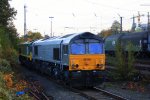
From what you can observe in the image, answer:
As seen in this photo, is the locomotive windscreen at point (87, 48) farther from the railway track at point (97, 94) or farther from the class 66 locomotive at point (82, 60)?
the railway track at point (97, 94)

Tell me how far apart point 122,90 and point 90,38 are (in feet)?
10.4

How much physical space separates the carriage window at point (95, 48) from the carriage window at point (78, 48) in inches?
17.9

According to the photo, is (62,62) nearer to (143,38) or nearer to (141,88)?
(141,88)

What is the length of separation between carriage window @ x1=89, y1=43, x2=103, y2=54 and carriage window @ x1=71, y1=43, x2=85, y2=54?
1.49ft

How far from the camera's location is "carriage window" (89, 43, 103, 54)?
20594mm

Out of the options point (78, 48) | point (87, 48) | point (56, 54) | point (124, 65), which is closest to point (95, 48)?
point (87, 48)

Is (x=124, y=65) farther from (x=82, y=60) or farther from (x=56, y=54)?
(x=82, y=60)

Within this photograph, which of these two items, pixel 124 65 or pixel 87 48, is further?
pixel 124 65

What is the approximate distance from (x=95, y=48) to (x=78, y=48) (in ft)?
3.16

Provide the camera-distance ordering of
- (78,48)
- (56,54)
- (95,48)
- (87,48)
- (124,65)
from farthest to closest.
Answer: (124,65)
(56,54)
(95,48)
(87,48)
(78,48)

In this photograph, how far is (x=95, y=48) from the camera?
2067 cm

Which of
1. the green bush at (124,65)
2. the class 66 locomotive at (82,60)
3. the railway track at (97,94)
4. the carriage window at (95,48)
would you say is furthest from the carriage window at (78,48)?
the green bush at (124,65)

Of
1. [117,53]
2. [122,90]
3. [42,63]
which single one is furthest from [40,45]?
[122,90]

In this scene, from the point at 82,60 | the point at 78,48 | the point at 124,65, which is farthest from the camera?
the point at 124,65
